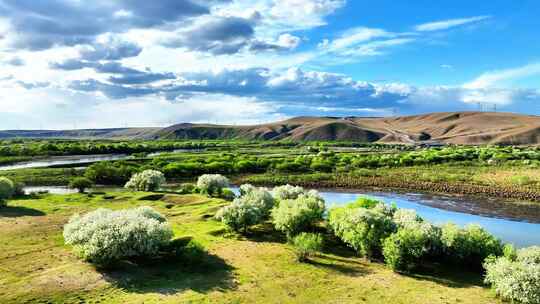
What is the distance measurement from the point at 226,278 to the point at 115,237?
7584 mm

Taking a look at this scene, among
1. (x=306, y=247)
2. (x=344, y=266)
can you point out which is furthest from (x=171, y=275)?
(x=344, y=266)

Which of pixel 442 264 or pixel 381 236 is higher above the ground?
pixel 381 236

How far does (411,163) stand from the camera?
117125 mm

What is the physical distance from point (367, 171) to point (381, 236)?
231 feet

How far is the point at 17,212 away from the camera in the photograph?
45.1 metres

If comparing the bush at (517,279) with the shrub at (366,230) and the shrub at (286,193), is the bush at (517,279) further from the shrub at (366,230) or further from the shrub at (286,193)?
the shrub at (286,193)

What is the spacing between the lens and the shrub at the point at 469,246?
29641 millimetres

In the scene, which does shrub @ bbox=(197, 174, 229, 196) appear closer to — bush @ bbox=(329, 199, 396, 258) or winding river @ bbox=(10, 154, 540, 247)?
winding river @ bbox=(10, 154, 540, 247)

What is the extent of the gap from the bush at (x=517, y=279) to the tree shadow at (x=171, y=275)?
15535 mm

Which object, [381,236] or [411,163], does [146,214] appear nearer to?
[381,236]

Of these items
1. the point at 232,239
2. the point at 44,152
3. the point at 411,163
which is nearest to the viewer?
the point at 232,239

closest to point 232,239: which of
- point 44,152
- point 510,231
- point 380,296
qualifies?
point 380,296

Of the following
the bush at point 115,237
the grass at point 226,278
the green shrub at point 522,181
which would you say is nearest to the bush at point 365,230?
the grass at point 226,278

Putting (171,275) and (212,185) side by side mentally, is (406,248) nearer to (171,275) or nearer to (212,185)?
(171,275)
